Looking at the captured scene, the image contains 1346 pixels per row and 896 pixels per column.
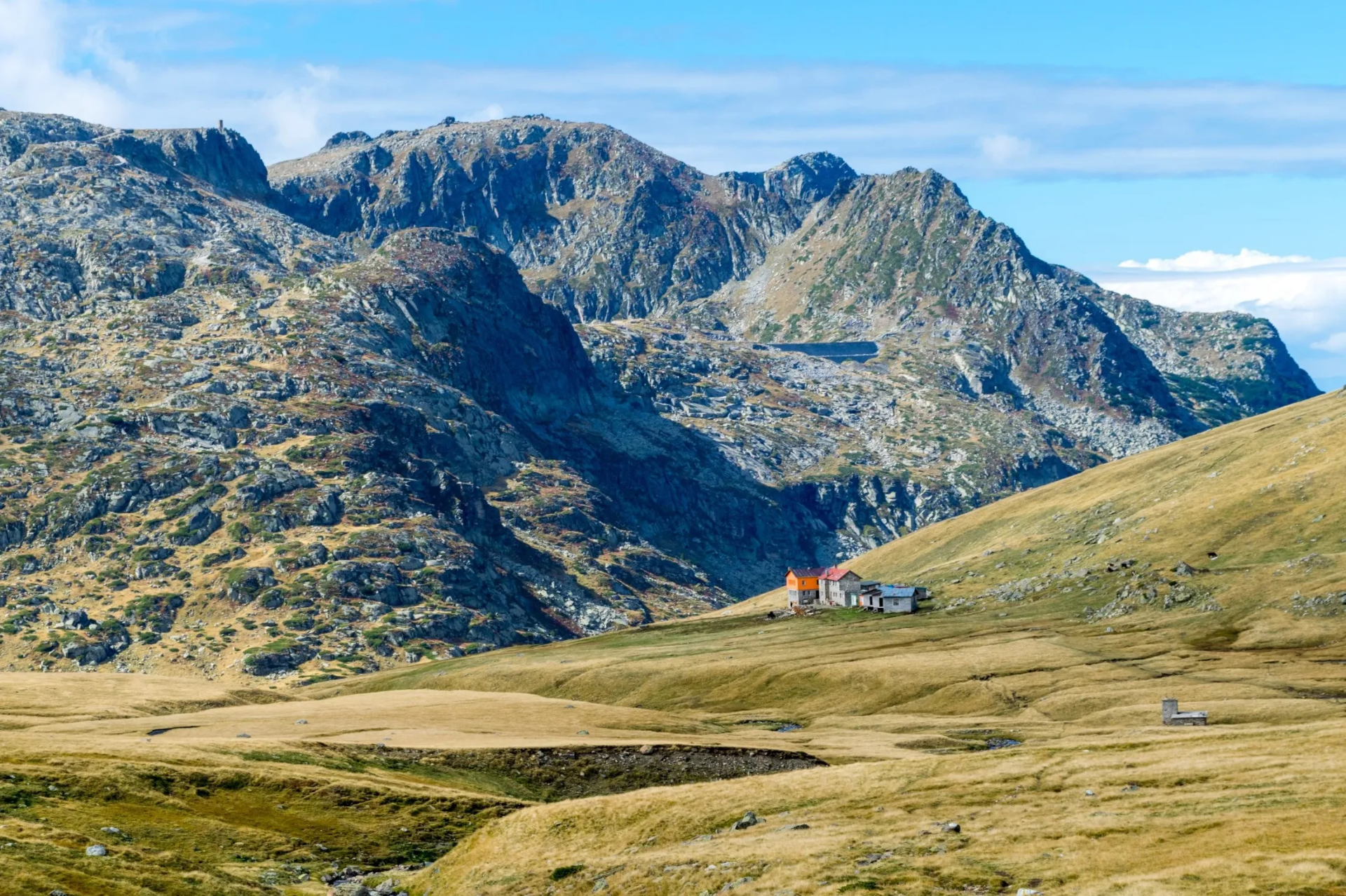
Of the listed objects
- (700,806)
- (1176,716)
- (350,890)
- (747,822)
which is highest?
(700,806)

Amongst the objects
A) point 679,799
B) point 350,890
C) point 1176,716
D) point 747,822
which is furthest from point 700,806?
point 1176,716

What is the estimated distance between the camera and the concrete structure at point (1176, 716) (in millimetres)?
143875

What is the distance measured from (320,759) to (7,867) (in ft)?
184

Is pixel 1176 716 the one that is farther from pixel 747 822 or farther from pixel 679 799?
pixel 747 822

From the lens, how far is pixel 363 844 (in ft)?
A: 338

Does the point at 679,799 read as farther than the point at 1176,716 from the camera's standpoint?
No

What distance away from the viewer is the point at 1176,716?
145 meters

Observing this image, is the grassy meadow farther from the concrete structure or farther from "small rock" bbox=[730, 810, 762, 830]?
the concrete structure

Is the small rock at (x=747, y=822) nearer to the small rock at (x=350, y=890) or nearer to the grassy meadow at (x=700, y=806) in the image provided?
the grassy meadow at (x=700, y=806)

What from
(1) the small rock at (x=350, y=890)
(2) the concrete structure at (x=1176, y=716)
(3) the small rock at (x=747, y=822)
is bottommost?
(2) the concrete structure at (x=1176, y=716)

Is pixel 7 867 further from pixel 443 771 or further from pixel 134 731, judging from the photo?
pixel 134 731

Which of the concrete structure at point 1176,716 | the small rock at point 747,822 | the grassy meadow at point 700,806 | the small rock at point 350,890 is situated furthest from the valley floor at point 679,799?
the concrete structure at point 1176,716

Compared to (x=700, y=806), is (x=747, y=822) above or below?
below

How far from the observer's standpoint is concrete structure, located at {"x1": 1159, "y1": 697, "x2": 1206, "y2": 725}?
472 ft
